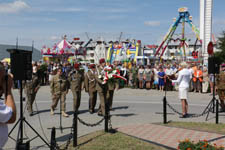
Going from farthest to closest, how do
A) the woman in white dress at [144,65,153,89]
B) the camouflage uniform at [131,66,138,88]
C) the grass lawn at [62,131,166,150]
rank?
the camouflage uniform at [131,66,138,88] → the woman in white dress at [144,65,153,89] → the grass lawn at [62,131,166,150]

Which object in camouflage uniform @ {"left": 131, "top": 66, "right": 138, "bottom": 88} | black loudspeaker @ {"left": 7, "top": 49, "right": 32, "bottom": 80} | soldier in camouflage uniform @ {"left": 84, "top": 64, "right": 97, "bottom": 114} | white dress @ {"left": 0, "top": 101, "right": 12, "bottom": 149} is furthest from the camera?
camouflage uniform @ {"left": 131, "top": 66, "right": 138, "bottom": 88}

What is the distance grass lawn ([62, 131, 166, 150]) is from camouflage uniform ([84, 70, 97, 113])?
→ 369 cm

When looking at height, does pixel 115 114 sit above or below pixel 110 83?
below

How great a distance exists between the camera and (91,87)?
11352 millimetres

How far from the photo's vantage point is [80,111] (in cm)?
1177

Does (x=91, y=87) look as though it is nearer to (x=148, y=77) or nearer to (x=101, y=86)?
(x=101, y=86)

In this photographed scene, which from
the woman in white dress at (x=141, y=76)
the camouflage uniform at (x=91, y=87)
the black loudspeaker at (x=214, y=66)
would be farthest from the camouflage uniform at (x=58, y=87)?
the woman in white dress at (x=141, y=76)

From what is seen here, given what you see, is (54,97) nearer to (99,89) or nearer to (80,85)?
(80,85)

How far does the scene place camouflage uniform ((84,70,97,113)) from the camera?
11.3 meters

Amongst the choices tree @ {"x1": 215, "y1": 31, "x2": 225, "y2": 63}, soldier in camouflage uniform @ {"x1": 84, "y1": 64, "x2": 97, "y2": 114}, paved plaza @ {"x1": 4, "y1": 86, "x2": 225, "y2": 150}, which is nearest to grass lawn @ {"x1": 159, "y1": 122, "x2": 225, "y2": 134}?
paved plaza @ {"x1": 4, "y1": 86, "x2": 225, "y2": 150}

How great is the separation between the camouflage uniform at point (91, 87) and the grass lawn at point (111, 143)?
12.1 feet

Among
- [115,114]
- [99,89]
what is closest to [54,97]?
[99,89]

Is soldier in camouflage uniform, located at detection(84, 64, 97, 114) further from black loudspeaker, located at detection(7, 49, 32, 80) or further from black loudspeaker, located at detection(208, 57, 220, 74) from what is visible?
black loudspeaker, located at detection(7, 49, 32, 80)

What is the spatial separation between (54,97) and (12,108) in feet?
25.6
